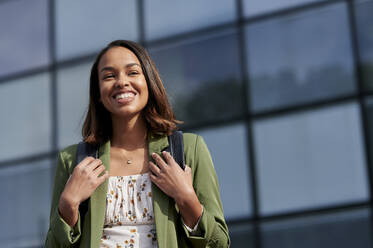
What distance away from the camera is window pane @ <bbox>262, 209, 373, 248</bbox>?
8.34m

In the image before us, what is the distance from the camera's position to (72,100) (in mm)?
10578

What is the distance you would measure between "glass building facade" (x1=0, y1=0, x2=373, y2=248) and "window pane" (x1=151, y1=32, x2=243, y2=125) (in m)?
0.02

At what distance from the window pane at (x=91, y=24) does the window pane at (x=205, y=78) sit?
3.19ft

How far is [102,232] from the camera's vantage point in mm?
2641

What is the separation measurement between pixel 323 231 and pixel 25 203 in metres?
4.66

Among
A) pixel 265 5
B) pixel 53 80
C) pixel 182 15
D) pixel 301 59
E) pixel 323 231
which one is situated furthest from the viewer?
pixel 53 80

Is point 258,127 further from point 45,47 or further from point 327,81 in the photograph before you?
point 45,47

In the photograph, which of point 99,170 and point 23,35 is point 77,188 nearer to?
point 99,170

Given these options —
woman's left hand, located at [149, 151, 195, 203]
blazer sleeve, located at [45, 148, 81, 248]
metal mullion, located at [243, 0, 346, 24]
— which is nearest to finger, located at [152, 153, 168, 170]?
woman's left hand, located at [149, 151, 195, 203]

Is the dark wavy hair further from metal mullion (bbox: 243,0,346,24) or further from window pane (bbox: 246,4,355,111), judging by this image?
metal mullion (bbox: 243,0,346,24)

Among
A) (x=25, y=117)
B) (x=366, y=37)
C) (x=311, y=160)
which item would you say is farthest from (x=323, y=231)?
(x=25, y=117)

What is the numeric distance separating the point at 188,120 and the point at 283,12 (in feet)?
6.41

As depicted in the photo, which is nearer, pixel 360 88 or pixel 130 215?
pixel 130 215

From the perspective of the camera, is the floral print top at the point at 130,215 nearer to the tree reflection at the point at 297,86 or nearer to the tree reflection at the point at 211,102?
the tree reflection at the point at 297,86
